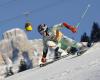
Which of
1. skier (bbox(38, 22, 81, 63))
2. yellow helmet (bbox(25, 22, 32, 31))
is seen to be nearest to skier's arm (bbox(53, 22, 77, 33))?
skier (bbox(38, 22, 81, 63))

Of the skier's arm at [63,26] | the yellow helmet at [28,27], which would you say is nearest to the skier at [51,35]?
the skier's arm at [63,26]

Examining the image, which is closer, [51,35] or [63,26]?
[63,26]

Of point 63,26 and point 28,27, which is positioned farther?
point 28,27

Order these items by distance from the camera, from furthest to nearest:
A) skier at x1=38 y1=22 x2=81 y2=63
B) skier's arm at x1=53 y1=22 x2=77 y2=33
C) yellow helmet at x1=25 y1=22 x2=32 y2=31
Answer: yellow helmet at x1=25 y1=22 x2=32 y2=31 → skier at x1=38 y1=22 x2=81 y2=63 → skier's arm at x1=53 y1=22 x2=77 y2=33

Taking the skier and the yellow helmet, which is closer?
the skier

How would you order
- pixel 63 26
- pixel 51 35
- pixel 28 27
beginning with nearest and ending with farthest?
1. pixel 63 26
2. pixel 51 35
3. pixel 28 27

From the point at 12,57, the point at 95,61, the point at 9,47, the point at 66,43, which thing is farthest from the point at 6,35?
the point at 95,61

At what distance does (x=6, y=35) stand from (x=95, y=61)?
64.6 meters

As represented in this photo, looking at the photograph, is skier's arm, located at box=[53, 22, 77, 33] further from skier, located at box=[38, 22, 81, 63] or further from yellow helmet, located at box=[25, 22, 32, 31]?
yellow helmet, located at box=[25, 22, 32, 31]

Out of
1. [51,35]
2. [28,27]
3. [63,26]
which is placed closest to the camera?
[63,26]

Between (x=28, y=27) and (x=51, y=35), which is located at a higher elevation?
(x=28, y=27)

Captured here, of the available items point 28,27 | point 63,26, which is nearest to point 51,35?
point 63,26

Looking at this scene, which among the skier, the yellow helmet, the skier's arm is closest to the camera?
the skier's arm

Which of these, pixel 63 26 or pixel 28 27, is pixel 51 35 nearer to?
pixel 63 26
